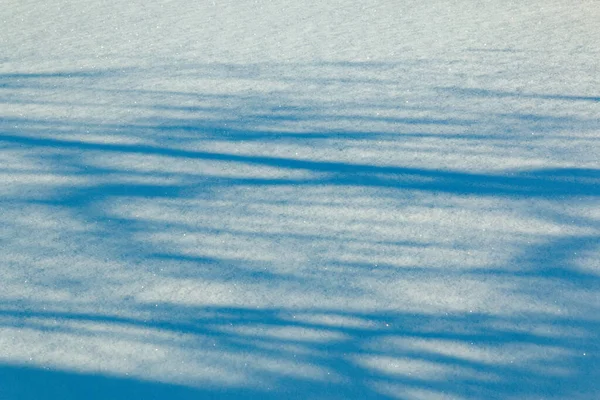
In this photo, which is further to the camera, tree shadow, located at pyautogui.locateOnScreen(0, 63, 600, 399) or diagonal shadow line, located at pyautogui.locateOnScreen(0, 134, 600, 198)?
diagonal shadow line, located at pyautogui.locateOnScreen(0, 134, 600, 198)

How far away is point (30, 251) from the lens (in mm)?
2781

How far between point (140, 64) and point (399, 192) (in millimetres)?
2187

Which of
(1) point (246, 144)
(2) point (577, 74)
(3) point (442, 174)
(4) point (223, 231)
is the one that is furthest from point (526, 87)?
(4) point (223, 231)

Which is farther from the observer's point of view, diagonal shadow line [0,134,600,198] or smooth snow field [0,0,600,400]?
diagonal shadow line [0,134,600,198]

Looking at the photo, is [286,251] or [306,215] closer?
[286,251]

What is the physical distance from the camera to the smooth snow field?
2.16 m

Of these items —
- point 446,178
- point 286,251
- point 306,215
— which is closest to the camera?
point 286,251

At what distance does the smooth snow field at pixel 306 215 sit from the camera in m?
2.16

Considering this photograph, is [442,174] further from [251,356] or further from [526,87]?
[251,356]

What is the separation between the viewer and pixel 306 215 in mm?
2896

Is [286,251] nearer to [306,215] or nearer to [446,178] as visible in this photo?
[306,215]

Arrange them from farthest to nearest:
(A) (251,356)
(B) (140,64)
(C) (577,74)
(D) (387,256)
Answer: (B) (140,64) → (C) (577,74) → (D) (387,256) → (A) (251,356)

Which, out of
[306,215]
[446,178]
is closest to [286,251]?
[306,215]

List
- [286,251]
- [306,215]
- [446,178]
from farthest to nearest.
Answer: [446,178] → [306,215] → [286,251]
